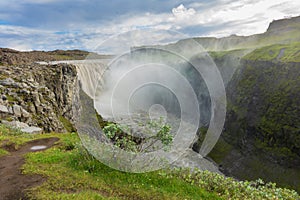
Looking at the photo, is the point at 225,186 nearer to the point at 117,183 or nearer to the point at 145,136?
the point at 145,136

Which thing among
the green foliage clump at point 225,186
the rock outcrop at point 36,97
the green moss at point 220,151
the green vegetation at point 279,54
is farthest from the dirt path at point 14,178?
the green vegetation at point 279,54

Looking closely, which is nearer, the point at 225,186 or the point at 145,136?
the point at 145,136

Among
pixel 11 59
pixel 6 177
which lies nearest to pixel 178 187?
pixel 6 177

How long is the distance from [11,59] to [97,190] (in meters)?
56.6

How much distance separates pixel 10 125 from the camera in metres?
22.6

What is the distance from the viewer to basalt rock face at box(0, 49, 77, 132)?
85.1 ft

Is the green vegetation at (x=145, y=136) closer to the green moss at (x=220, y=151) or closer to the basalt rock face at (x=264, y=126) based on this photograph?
the basalt rock face at (x=264, y=126)

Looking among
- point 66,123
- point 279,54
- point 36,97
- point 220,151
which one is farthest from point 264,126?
point 36,97

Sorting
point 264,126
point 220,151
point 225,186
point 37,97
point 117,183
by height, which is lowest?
point 220,151

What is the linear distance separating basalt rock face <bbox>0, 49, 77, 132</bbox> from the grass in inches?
541

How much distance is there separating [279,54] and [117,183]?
3033 inches

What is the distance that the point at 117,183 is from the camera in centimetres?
1066

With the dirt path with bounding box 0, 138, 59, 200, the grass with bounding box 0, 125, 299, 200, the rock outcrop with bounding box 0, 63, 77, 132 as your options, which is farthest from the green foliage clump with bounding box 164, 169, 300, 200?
the rock outcrop with bounding box 0, 63, 77, 132

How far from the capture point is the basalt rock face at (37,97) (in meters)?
26.0
